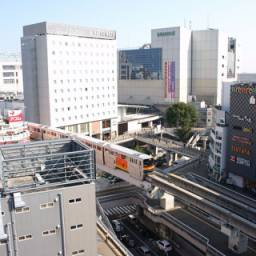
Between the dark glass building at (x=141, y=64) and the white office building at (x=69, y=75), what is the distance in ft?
42.8

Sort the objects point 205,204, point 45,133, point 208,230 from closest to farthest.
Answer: point 205,204
point 208,230
point 45,133

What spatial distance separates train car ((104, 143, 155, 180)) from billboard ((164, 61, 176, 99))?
101ft

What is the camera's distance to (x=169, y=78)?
56375mm

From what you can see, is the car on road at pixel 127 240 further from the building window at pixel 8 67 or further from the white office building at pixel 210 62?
the building window at pixel 8 67

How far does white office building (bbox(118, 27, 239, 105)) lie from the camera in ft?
183

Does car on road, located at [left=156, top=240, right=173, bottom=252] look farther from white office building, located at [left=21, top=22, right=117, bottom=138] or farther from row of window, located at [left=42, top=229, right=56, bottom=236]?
white office building, located at [left=21, top=22, right=117, bottom=138]

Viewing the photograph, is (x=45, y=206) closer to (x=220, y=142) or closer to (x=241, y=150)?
(x=241, y=150)

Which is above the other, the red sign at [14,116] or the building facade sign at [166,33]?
the building facade sign at [166,33]

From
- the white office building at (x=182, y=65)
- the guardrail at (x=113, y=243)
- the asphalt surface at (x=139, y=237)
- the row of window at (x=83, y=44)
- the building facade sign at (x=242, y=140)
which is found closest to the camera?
the guardrail at (x=113, y=243)

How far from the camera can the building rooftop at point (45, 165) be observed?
9.29m

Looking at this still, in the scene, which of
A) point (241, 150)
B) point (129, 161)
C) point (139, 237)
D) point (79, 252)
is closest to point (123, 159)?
point (129, 161)

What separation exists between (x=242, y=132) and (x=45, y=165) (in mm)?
16870

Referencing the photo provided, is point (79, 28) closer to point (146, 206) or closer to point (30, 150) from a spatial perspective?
point (146, 206)

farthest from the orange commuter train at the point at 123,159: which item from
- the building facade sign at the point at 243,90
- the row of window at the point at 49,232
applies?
the row of window at the point at 49,232
